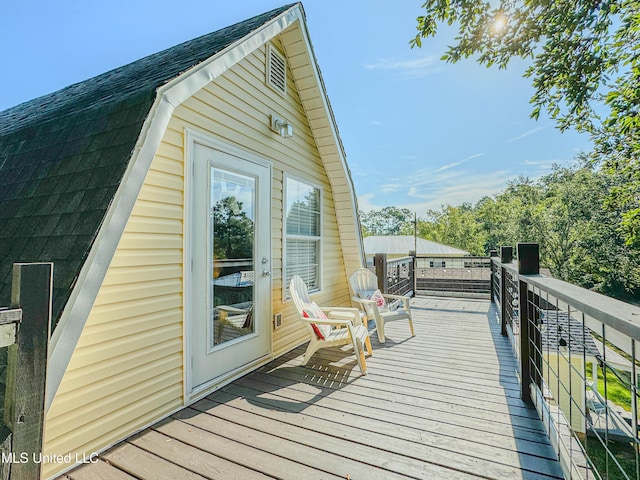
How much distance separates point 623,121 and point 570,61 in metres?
1.12

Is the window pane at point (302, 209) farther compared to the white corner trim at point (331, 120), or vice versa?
the window pane at point (302, 209)

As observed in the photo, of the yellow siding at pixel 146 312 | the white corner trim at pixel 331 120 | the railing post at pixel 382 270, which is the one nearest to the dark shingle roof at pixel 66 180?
the yellow siding at pixel 146 312

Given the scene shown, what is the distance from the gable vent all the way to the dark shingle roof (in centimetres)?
121

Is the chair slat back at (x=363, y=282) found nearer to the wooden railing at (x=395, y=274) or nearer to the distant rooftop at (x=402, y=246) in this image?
the wooden railing at (x=395, y=274)

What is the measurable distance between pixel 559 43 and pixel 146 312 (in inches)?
237

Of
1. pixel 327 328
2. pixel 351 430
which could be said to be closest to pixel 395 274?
pixel 327 328

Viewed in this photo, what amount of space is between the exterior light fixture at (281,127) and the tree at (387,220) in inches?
2195

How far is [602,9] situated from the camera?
4082mm

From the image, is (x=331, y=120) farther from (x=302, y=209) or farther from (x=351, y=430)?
(x=351, y=430)

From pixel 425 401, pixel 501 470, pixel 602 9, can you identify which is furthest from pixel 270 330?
pixel 602 9

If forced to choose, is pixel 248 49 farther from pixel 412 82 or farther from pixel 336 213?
pixel 412 82

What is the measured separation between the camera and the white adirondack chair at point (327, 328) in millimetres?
3189

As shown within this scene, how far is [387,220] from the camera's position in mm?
59969

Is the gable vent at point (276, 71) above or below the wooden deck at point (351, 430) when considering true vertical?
above
